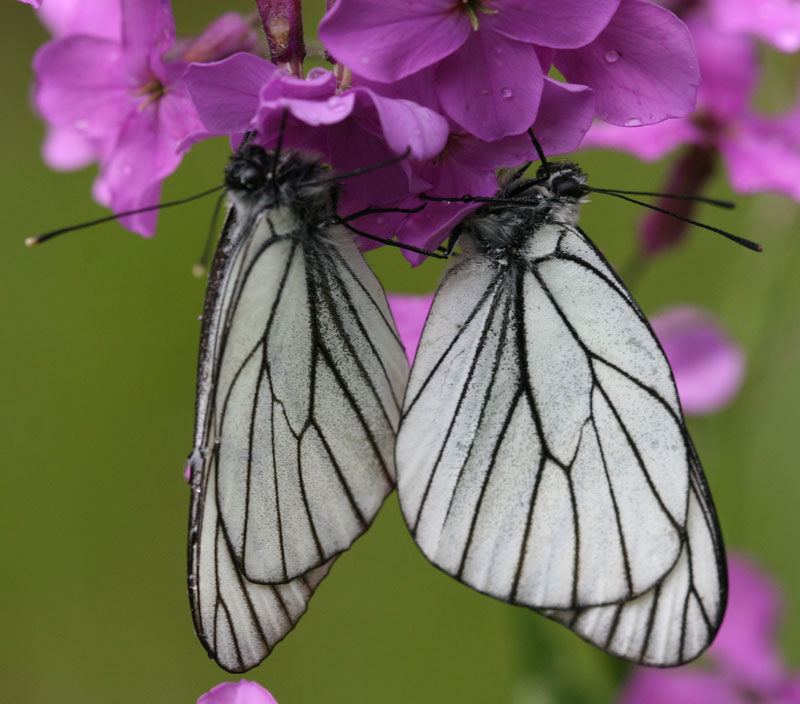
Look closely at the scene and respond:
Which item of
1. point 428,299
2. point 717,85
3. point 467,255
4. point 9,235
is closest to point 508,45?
point 467,255

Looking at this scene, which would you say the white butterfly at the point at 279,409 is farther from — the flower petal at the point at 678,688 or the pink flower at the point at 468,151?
the flower petal at the point at 678,688

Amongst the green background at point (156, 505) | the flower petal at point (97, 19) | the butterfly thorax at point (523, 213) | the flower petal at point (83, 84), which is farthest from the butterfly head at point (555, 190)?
the green background at point (156, 505)

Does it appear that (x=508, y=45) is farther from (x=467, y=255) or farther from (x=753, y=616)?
(x=753, y=616)

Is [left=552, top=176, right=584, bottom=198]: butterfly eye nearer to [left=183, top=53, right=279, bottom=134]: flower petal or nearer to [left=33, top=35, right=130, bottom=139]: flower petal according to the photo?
[left=183, top=53, right=279, bottom=134]: flower petal

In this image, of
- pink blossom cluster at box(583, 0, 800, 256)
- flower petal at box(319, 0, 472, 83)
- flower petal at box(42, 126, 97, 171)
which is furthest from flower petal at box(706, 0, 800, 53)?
flower petal at box(42, 126, 97, 171)

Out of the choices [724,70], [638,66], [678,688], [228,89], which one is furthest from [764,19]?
[678,688]
